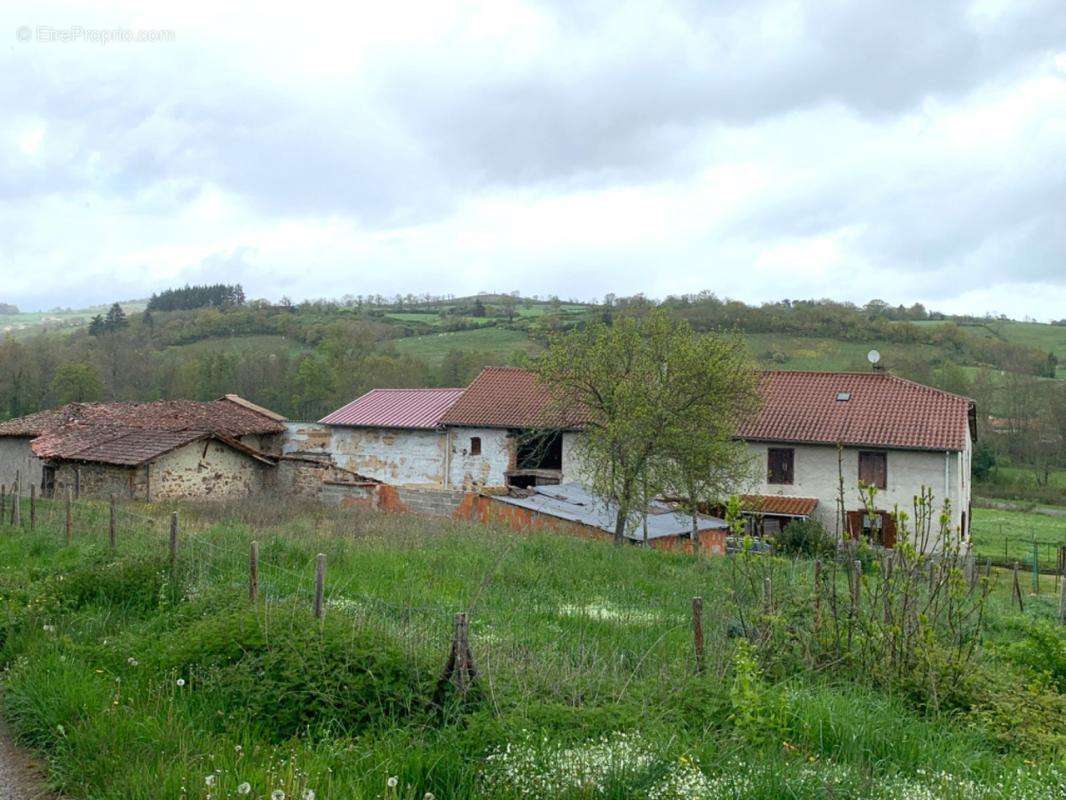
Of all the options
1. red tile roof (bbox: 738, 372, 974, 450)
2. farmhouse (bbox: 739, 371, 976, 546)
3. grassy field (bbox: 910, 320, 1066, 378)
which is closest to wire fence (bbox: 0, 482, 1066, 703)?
farmhouse (bbox: 739, 371, 976, 546)

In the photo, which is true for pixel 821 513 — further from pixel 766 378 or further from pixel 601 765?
pixel 601 765

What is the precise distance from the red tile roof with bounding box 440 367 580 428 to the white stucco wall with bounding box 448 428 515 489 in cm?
46

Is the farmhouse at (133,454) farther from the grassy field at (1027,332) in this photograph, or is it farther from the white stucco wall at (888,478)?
the grassy field at (1027,332)

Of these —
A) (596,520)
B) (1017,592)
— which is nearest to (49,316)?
(596,520)

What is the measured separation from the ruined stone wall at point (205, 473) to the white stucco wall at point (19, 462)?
279 inches

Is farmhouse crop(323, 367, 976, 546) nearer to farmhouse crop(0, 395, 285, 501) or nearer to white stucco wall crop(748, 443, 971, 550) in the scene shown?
white stucco wall crop(748, 443, 971, 550)

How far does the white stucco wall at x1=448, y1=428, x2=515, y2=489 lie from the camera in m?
34.6

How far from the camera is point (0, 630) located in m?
8.31

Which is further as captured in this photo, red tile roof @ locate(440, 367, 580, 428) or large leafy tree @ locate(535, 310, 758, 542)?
red tile roof @ locate(440, 367, 580, 428)

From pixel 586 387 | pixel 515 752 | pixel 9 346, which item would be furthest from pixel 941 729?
pixel 9 346

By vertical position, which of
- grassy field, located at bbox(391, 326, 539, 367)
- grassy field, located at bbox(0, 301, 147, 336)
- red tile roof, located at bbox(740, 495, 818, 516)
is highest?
grassy field, located at bbox(0, 301, 147, 336)

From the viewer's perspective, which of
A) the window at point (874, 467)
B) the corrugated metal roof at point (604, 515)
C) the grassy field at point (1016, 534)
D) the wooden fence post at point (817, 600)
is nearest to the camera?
the wooden fence post at point (817, 600)

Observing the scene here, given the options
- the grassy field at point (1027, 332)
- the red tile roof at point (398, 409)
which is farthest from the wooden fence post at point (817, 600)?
the grassy field at point (1027, 332)

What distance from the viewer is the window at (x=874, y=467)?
96.2 feet
